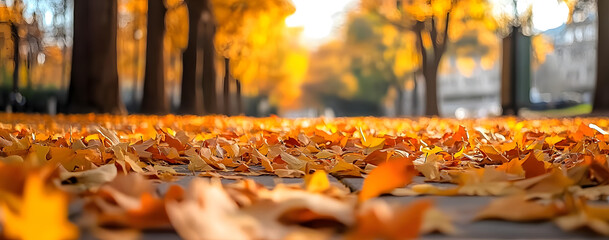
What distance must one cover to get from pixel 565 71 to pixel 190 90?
2597 inches

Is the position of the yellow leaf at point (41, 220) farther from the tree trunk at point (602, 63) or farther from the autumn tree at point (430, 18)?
the autumn tree at point (430, 18)

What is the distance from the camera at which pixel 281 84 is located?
2112 inches

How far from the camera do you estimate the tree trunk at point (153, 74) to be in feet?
48.8

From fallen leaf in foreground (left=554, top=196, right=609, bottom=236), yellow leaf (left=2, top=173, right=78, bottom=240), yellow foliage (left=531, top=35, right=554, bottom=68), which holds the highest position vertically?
yellow foliage (left=531, top=35, right=554, bottom=68)

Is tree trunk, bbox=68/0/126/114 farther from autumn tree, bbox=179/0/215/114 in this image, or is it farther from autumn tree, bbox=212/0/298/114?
autumn tree, bbox=212/0/298/114

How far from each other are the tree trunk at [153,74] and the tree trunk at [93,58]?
268cm

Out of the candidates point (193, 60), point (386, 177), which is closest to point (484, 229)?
point (386, 177)

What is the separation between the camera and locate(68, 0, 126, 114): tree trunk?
11883 millimetres

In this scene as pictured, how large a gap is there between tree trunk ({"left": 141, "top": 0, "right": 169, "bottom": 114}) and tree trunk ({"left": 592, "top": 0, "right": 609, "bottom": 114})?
9.31 metres

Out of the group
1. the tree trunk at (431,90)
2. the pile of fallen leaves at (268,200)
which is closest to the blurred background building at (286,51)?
the tree trunk at (431,90)

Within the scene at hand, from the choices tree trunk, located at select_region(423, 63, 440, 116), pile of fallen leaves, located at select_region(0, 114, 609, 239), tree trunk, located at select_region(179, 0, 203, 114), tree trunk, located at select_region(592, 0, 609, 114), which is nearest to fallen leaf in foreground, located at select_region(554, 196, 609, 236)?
pile of fallen leaves, located at select_region(0, 114, 609, 239)

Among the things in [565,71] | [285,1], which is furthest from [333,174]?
[565,71]

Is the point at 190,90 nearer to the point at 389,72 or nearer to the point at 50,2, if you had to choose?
the point at 50,2

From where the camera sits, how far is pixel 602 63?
13.6 m
